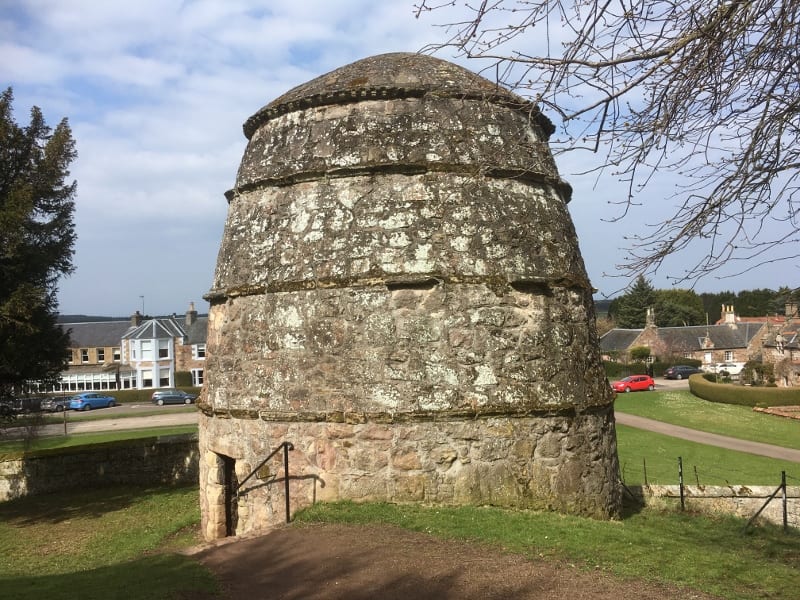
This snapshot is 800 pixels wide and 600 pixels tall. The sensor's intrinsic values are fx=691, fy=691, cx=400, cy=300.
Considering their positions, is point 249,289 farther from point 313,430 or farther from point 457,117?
point 457,117

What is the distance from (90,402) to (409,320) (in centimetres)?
4452

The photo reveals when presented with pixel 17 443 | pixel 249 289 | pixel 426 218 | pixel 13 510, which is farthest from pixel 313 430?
pixel 17 443

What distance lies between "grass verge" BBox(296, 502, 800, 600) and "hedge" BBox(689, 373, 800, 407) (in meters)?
31.1

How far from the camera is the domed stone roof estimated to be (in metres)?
9.27

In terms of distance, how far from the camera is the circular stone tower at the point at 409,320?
8547 millimetres

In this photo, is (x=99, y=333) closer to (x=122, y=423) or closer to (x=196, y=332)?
(x=196, y=332)

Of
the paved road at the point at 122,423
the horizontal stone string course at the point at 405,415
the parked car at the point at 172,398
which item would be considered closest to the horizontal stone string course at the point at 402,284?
the horizontal stone string course at the point at 405,415

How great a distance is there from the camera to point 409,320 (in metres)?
8.65

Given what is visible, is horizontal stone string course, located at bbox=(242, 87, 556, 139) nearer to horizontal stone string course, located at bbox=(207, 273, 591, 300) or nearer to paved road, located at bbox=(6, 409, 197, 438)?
horizontal stone string course, located at bbox=(207, 273, 591, 300)

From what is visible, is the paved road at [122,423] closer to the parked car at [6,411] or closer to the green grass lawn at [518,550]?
the parked car at [6,411]

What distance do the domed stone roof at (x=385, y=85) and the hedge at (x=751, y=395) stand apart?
3255 cm

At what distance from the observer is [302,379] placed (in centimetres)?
891

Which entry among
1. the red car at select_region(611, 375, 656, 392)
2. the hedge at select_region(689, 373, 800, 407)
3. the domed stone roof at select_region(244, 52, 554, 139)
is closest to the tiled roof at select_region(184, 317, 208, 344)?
the red car at select_region(611, 375, 656, 392)

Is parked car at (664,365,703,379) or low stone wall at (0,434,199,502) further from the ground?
low stone wall at (0,434,199,502)
